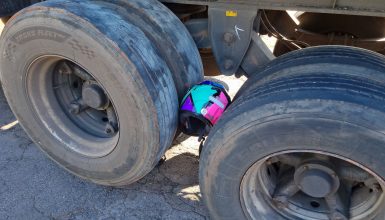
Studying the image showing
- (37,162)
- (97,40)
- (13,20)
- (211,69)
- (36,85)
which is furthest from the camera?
(211,69)

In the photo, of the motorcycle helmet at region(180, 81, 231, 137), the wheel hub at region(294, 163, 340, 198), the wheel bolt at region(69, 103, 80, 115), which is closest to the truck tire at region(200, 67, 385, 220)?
the wheel hub at region(294, 163, 340, 198)

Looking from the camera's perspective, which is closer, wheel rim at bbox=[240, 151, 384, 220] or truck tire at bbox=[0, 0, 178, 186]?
wheel rim at bbox=[240, 151, 384, 220]

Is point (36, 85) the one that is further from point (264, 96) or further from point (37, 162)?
point (264, 96)

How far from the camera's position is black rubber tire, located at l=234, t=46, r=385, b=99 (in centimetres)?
206

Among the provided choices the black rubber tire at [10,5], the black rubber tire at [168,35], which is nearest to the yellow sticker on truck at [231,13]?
the black rubber tire at [168,35]

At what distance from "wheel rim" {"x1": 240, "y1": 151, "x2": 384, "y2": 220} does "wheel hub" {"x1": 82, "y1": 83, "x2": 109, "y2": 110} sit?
3.61 feet

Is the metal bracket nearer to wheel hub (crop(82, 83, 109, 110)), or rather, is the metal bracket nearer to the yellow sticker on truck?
the yellow sticker on truck

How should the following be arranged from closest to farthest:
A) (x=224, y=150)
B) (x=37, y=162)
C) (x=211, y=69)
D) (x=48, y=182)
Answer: (x=224, y=150), (x=48, y=182), (x=37, y=162), (x=211, y=69)

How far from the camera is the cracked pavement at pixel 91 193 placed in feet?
→ 9.14

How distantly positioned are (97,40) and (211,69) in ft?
4.96

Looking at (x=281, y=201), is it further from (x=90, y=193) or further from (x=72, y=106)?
(x=72, y=106)

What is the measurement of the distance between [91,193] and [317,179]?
1.65 meters

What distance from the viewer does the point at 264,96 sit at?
2.00 m

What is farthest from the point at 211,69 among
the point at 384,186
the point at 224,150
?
the point at 384,186
